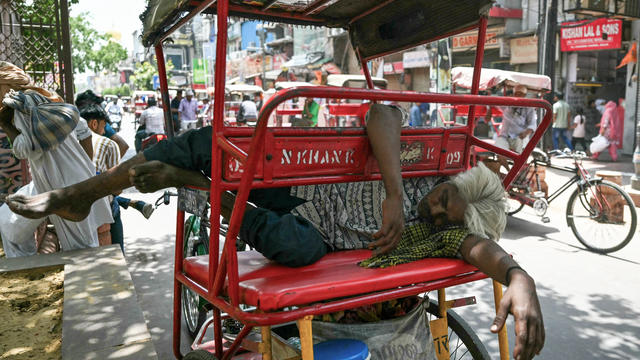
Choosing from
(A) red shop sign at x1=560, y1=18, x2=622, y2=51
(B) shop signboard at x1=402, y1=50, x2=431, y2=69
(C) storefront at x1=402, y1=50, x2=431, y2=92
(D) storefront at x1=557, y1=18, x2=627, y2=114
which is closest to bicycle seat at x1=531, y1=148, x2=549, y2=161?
(A) red shop sign at x1=560, y1=18, x2=622, y2=51

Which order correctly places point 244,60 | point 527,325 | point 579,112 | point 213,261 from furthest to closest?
point 244,60, point 579,112, point 213,261, point 527,325

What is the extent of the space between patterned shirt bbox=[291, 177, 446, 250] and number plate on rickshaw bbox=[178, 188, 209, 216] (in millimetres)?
403

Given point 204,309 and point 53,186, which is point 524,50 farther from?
point 53,186

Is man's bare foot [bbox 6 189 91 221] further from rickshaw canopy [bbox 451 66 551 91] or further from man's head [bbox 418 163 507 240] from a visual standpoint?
rickshaw canopy [bbox 451 66 551 91]

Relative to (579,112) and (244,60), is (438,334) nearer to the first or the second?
(579,112)

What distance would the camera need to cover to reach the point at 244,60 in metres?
39.0

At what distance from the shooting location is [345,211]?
2395 millimetres

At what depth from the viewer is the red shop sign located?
518 inches

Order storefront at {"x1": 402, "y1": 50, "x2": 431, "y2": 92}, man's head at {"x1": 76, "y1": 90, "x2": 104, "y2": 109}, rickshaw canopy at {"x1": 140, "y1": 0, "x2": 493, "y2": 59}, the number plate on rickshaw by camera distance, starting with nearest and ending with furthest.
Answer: the number plate on rickshaw, rickshaw canopy at {"x1": 140, "y1": 0, "x2": 493, "y2": 59}, man's head at {"x1": 76, "y1": 90, "x2": 104, "y2": 109}, storefront at {"x1": 402, "y1": 50, "x2": 431, "y2": 92}

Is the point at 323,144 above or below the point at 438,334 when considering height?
above

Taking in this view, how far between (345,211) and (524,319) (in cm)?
99

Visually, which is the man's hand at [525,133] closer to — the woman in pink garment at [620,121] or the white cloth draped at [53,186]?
the white cloth draped at [53,186]

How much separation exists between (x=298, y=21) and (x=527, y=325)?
2.26m

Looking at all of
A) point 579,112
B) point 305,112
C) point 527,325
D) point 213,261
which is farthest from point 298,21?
point 579,112
